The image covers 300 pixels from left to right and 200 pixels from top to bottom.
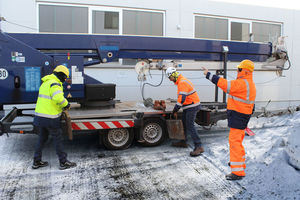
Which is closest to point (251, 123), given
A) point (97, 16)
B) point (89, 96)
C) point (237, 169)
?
point (237, 169)

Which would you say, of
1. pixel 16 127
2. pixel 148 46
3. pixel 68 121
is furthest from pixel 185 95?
pixel 16 127

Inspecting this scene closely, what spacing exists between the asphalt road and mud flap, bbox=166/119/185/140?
276mm

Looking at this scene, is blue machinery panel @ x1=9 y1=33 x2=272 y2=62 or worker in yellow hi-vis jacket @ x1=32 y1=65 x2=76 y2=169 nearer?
worker in yellow hi-vis jacket @ x1=32 y1=65 x2=76 y2=169

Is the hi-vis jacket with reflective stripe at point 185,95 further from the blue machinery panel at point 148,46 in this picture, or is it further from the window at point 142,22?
the window at point 142,22

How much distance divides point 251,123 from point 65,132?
18.6ft

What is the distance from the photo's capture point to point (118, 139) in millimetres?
5805

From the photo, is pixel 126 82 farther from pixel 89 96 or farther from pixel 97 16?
pixel 89 96

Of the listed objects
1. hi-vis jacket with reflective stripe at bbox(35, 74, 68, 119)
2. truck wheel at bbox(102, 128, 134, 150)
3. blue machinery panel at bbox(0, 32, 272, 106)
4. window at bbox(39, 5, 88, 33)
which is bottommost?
truck wheel at bbox(102, 128, 134, 150)

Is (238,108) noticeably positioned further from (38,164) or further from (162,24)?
(162,24)

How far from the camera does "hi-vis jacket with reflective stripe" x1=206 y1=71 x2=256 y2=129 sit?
4219 millimetres

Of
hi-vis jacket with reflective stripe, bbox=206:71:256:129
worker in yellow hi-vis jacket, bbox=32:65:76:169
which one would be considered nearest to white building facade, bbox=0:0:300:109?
hi-vis jacket with reflective stripe, bbox=206:71:256:129

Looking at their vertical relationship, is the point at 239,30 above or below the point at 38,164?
above

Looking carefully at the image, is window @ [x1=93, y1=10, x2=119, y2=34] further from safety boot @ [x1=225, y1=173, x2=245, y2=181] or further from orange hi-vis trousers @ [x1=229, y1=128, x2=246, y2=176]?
safety boot @ [x1=225, y1=173, x2=245, y2=181]

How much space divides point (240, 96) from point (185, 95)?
1.48 metres
